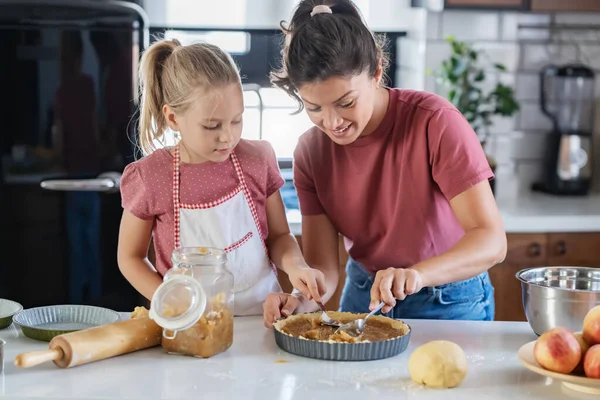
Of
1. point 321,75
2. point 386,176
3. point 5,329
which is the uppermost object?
point 321,75

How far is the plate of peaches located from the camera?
1333 millimetres

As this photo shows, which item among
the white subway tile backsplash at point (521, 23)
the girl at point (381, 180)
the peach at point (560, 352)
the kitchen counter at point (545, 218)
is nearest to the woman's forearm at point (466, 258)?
the girl at point (381, 180)

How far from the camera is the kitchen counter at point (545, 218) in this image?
9.73 feet

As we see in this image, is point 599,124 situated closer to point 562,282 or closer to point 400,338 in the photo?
point 562,282

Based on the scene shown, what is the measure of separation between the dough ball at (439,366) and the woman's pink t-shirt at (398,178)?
0.47 metres

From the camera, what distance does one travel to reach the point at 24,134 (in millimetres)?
2834

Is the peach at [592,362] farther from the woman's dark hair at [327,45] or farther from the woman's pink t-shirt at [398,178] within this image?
the woman's dark hair at [327,45]

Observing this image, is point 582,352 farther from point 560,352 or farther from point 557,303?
point 557,303

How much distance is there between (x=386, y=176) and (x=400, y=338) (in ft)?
1.63

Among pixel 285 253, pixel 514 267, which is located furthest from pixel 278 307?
pixel 514 267

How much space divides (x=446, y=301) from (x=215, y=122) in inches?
25.7

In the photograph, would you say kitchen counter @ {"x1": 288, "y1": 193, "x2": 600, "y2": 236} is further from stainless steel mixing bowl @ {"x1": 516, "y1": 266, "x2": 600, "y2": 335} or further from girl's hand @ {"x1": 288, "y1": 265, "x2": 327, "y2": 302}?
stainless steel mixing bowl @ {"x1": 516, "y1": 266, "x2": 600, "y2": 335}

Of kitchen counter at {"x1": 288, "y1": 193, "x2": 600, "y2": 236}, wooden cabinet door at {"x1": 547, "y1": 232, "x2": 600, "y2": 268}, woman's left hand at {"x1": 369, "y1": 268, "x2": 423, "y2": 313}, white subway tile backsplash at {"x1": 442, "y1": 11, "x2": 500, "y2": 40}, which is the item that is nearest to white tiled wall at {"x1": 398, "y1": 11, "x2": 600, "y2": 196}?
white subway tile backsplash at {"x1": 442, "y1": 11, "x2": 500, "y2": 40}

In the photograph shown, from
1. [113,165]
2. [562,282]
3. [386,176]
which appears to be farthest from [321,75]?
[113,165]
